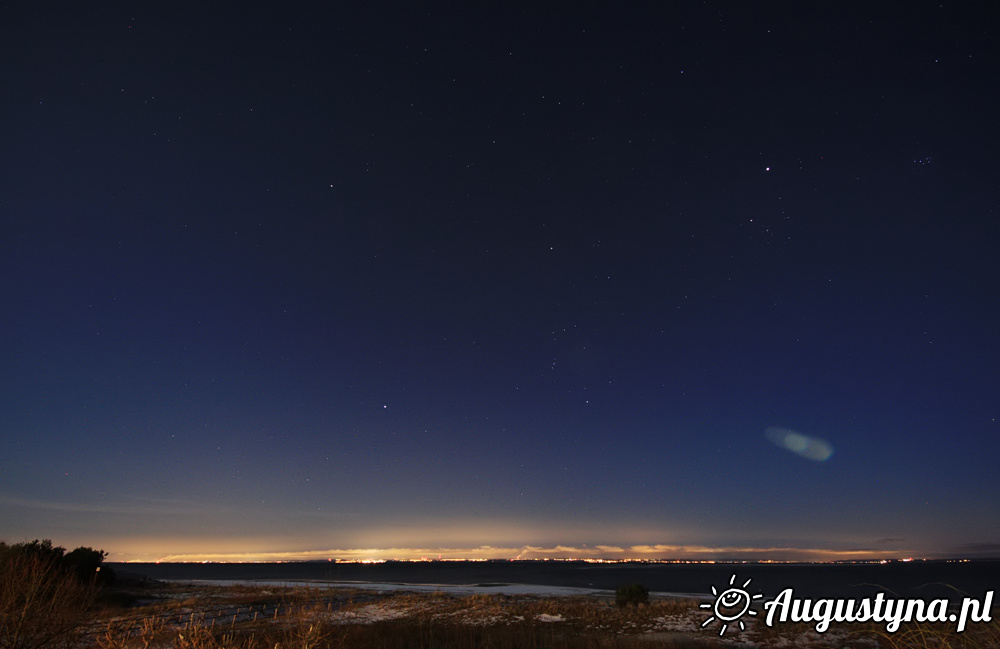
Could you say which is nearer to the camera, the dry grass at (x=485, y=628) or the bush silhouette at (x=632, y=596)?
the dry grass at (x=485, y=628)

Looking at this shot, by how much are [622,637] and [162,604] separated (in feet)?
103

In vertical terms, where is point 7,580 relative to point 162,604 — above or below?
above

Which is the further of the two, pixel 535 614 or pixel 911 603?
pixel 535 614

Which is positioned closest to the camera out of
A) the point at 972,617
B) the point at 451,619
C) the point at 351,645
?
the point at 972,617

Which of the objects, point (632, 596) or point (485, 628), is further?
point (632, 596)

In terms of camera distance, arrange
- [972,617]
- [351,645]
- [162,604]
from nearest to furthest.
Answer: [972,617] → [351,645] → [162,604]

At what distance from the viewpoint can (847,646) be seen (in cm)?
1975

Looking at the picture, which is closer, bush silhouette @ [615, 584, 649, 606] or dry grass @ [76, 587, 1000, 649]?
→ dry grass @ [76, 587, 1000, 649]

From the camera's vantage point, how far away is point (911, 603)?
6.22 m

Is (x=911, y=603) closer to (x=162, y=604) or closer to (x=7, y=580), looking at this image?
(x=7, y=580)

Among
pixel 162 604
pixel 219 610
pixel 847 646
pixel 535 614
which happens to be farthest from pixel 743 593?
pixel 162 604

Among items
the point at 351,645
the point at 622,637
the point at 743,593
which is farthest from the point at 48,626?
the point at 622,637

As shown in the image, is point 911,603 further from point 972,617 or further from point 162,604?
point 162,604

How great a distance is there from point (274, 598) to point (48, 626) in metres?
38.5
